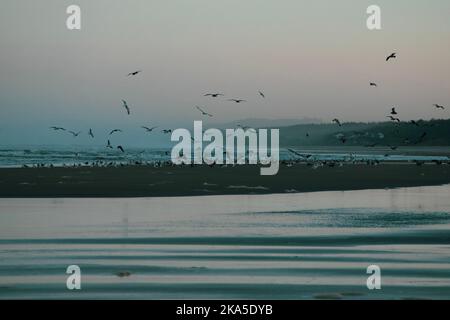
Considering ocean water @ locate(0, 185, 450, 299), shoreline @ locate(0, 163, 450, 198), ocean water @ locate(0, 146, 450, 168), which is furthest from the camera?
ocean water @ locate(0, 146, 450, 168)

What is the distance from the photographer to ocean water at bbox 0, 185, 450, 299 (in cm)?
1175

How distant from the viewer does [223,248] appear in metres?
15.7

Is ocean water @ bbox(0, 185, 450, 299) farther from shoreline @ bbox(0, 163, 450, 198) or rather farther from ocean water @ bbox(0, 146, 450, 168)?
ocean water @ bbox(0, 146, 450, 168)

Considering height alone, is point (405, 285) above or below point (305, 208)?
below

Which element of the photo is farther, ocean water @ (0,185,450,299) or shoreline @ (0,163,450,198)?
shoreline @ (0,163,450,198)

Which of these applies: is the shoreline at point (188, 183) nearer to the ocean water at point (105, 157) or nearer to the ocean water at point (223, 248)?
the ocean water at point (223, 248)

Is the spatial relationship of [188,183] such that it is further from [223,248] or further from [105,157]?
[105,157]

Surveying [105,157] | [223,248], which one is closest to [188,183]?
[223,248]

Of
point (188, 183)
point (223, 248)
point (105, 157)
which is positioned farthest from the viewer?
point (105, 157)

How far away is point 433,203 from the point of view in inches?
1020

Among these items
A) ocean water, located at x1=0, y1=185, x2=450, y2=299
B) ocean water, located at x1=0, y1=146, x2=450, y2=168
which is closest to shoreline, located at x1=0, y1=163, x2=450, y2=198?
ocean water, located at x1=0, y1=185, x2=450, y2=299
